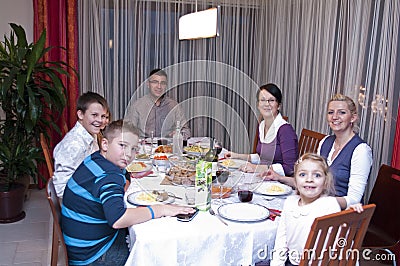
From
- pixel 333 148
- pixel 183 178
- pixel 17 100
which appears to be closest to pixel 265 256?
pixel 183 178

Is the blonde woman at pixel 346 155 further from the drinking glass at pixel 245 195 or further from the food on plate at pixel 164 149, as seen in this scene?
the food on plate at pixel 164 149

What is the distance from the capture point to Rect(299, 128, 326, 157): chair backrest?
9.07ft

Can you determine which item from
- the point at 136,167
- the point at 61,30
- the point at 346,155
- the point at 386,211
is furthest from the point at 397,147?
the point at 61,30

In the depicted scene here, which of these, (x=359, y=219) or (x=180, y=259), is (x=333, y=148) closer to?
(x=359, y=219)

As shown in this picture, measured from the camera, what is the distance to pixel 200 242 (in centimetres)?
141

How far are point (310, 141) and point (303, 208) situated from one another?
1.43m

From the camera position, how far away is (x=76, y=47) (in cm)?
374

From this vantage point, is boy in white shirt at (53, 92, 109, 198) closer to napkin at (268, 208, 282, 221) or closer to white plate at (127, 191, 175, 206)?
white plate at (127, 191, 175, 206)

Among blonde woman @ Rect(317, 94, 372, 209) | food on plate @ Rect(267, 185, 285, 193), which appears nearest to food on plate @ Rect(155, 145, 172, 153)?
food on plate @ Rect(267, 185, 285, 193)

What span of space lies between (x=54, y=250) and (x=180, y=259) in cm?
114

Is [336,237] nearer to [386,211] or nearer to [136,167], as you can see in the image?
[386,211]

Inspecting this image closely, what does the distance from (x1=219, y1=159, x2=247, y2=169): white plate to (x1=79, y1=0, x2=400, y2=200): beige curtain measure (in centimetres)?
92

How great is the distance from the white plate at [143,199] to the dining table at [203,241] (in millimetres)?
182

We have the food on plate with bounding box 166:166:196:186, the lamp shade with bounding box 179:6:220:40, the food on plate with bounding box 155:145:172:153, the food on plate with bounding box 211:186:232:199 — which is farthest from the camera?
the food on plate with bounding box 155:145:172:153
